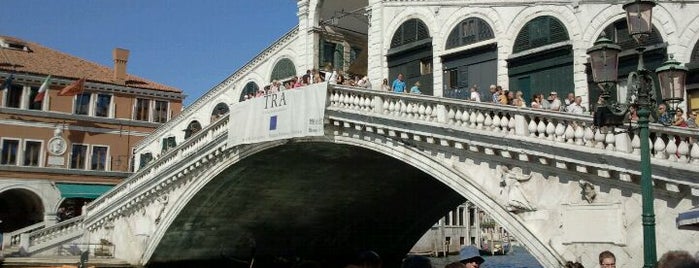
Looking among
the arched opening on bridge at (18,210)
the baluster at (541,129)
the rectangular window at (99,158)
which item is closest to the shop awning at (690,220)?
the baluster at (541,129)

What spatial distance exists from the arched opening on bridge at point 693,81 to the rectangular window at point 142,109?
25.8 m

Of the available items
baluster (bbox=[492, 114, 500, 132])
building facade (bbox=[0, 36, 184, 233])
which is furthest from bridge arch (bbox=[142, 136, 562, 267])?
building facade (bbox=[0, 36, 184, 233])

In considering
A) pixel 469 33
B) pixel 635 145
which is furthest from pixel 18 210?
pixel 635 145

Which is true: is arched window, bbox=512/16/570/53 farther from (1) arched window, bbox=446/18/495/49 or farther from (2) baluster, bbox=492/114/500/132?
(2) baluster, bbox=492/114/500/132

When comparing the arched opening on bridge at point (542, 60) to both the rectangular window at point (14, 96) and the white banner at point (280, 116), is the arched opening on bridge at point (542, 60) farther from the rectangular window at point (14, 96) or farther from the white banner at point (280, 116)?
the rectangular window at point (14, 96)

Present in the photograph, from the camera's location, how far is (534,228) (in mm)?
12844

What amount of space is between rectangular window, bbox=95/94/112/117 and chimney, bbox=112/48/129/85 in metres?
1.41

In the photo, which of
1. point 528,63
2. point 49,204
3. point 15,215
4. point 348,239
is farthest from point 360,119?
point 15,215

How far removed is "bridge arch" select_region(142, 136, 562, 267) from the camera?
12.9 metres

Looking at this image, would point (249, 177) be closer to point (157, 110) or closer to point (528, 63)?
point (528, 63)

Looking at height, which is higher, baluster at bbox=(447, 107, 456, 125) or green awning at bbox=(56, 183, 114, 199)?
baluster at bbox=(447, 107, 456, 125)

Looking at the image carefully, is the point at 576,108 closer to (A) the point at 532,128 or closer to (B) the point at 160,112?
(A) the point at 532,128

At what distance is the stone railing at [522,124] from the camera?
10500 mm

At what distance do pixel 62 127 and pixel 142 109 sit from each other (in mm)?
3950
